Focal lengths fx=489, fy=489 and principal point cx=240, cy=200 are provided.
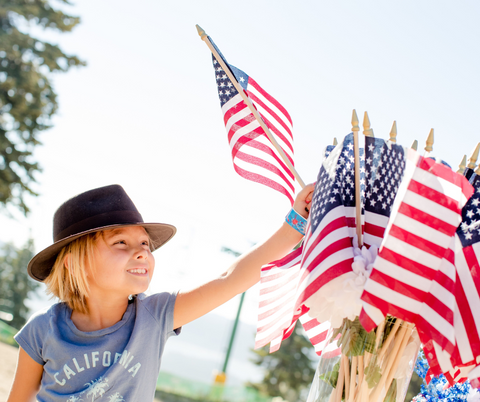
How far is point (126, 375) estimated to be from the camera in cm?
232

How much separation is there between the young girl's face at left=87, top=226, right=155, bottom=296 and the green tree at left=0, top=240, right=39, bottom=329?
32.5 metres

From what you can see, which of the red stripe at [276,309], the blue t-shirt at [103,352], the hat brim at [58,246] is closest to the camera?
the red stripe at [276,309]

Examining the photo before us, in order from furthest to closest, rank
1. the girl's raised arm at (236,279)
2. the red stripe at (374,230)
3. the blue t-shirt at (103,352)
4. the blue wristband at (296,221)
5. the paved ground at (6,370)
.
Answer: the paved ground at (6,370) < the blue t-shirt at (103,352) < the girl's raised arm at (236,279) < the blue wristband at (296,221) < the red stripe at (374,230)

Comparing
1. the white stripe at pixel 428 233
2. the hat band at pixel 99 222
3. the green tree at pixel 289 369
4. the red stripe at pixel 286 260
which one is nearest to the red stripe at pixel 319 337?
the red stripe at pixel 286 260

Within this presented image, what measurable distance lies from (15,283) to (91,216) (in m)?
34.5

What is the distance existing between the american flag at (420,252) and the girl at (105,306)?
87 cm

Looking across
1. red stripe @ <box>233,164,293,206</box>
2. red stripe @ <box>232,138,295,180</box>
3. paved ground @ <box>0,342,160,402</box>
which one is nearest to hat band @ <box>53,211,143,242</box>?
red stripe @ <box>233,164,293,206</box>

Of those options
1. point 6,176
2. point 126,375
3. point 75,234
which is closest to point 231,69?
point 75,234

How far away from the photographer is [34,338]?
2484 millimetres

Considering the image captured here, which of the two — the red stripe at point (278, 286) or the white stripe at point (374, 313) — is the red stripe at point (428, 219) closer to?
the white stripe at point (374, 313)

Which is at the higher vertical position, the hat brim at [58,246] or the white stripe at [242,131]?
the white stripe at [242,131]

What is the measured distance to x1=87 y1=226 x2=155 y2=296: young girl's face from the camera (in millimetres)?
2432

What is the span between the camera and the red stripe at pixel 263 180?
7.64 feet

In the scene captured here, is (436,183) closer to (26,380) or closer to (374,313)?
(374,313)
